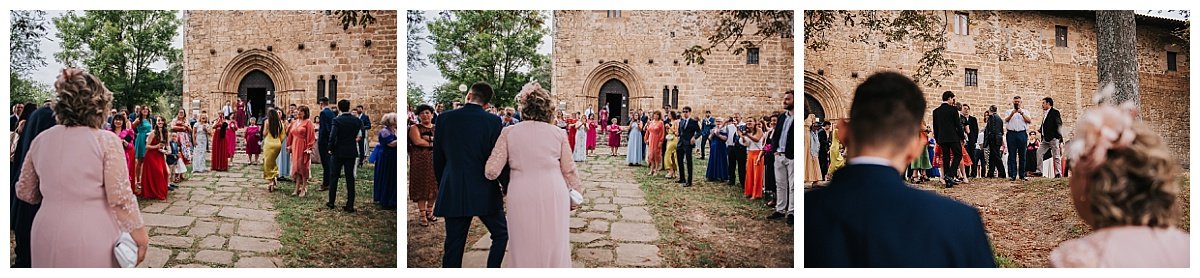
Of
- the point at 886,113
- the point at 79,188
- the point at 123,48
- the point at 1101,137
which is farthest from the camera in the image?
the point at 123,48

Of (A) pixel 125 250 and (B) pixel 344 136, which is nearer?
(A) pixel 125 250

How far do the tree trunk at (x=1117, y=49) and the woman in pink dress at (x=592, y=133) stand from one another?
3.08m

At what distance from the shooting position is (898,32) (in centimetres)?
482

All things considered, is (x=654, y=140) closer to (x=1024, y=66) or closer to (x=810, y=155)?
(x=810, y=155)

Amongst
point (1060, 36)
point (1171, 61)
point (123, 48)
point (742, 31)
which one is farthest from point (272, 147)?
point (1171, 61)

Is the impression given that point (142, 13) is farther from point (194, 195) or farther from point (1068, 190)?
point (1068, 190)

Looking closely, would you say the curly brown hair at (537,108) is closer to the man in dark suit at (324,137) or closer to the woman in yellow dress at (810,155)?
the man in dark suit at (324,137)

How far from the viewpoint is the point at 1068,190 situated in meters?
4.77

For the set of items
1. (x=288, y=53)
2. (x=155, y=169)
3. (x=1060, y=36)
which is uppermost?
(x=1060, y=36)

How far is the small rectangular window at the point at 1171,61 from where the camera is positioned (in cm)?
462

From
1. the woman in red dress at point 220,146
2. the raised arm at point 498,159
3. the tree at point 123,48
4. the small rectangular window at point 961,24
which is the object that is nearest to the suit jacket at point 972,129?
the small rectangular window at point 961,24

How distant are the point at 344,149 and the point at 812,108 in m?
2.81
